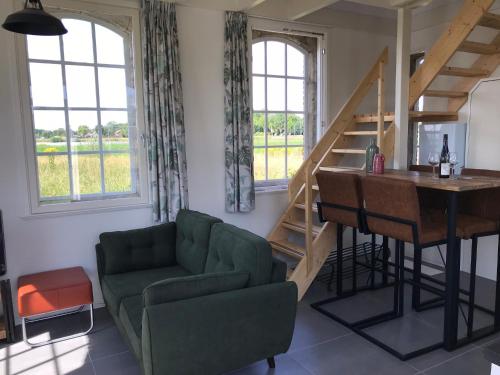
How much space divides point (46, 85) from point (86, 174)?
78cm

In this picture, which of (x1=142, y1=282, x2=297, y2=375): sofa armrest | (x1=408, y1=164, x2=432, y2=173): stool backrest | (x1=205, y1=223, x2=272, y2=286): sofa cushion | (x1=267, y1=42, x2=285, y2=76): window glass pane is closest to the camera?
(x1=142, y1=282, x2=297, y2=375): sofa armrest

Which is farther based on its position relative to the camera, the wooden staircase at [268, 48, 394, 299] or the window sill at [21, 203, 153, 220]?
the wooden staircase at [268, 48, 394, 299]

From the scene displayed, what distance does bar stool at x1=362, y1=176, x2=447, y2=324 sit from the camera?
2.69 meters

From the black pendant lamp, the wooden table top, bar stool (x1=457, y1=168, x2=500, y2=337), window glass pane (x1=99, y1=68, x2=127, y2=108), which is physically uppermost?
the black pendant lamp

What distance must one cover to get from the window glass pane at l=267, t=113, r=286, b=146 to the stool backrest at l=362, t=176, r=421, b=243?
1.71m

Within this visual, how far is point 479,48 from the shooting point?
3.81 meters

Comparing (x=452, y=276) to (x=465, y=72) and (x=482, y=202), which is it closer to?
(x=482, y=202)

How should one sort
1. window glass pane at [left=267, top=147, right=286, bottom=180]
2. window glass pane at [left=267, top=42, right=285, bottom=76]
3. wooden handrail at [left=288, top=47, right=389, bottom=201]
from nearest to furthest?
wooden handrail at [left=288, top=47, right=389, bottom=201]
window glass pane at [left=267, top=42, right=285, bottom=76]
window glass pane at [left=267, top=147, right=286, bottom=180]

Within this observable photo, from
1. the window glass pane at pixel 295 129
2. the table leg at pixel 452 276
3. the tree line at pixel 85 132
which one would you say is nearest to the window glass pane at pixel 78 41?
the tree line at pixel 85 132

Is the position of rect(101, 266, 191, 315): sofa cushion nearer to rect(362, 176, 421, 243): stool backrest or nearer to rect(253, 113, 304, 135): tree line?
rect(362, 176, 421, 243): stool backrest

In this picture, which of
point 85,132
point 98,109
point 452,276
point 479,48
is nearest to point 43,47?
point 98,109

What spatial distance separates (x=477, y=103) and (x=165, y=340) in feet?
12.4

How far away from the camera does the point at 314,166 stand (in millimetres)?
4395

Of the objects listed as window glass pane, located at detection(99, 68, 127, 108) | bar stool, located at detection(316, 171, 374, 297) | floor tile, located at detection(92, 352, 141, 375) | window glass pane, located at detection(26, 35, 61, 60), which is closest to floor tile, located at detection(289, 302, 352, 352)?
bar stool, located at detection(316, 171, 374, 297)
